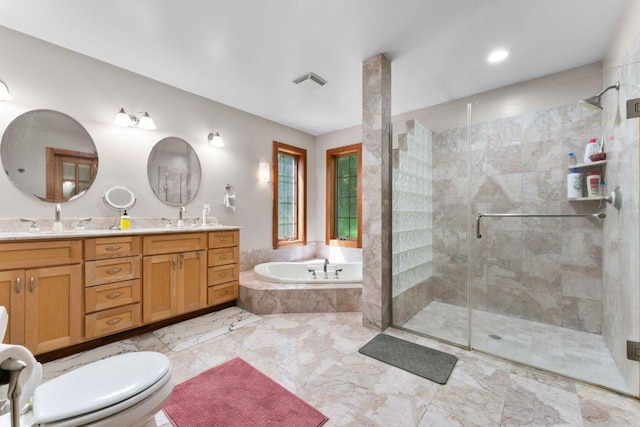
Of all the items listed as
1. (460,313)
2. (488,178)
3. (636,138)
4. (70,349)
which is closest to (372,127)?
(488,178)

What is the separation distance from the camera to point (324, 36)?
2115mm

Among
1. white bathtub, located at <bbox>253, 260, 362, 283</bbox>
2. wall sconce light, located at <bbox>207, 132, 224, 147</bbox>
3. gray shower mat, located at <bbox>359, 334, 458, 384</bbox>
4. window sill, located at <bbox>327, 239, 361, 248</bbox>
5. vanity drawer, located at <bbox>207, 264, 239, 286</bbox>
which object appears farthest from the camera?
window sill, located at <bbox>327, 239, 361, 248</bbox>

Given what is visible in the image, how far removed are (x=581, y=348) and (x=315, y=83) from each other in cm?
332

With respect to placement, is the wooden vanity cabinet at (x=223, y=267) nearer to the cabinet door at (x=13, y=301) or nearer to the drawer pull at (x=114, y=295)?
the drawer pull at (x=114, y=295)

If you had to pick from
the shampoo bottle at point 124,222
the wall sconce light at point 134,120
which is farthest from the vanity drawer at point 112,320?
the wall sconce light at point 134,120

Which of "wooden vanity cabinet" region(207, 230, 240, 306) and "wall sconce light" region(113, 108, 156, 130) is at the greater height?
"wall sconce light" region(113, 108, 156, 130)

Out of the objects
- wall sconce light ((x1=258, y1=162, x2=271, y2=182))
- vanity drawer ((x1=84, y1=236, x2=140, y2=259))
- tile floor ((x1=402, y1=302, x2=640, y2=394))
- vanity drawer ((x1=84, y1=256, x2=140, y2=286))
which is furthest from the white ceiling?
tile floor ((x1=402, y1=302, x2=640, y2=394))

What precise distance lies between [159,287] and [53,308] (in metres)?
0.69

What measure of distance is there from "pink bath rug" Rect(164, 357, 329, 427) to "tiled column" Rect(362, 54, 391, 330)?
3.76 feet

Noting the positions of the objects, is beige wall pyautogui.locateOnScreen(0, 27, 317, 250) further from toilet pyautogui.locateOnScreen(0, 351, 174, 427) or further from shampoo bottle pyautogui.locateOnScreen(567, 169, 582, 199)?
shampoo bottle pyautogui.locateOnScreen(567, 169, 582, 199)

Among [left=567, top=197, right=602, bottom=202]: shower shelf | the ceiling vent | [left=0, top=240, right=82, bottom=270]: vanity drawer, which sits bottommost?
[left=0, top=240, right=82, bottom=270]: vanity drawer

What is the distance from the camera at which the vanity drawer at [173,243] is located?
234 cm

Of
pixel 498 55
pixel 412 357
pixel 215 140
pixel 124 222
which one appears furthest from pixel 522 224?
pixel 124 222

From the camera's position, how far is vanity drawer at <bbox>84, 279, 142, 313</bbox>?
6.63 ft
